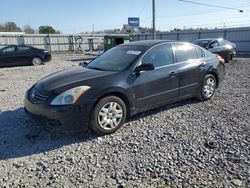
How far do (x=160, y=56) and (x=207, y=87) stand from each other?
1772 mm

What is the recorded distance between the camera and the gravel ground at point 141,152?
9.18ft

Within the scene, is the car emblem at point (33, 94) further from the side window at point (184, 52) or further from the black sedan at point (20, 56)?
the black sedan at point (20, 56)

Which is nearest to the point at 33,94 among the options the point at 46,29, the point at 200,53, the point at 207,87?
the point at 200,53

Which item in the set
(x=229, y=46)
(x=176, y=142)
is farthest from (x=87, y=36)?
(x=176, y=142)

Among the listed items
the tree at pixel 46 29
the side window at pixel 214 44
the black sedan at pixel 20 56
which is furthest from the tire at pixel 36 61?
the tree at pixel 46 29

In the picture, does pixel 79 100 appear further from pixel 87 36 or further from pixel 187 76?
pixel 87 36

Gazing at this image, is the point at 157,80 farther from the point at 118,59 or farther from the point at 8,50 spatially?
the point at 8,50

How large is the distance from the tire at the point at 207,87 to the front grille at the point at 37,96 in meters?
3.57

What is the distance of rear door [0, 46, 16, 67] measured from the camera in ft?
45.6

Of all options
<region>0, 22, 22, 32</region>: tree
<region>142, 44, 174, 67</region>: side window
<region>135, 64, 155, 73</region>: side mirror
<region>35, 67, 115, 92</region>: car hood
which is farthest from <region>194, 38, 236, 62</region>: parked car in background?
<region>0, 22, 22, 32</region>: tree

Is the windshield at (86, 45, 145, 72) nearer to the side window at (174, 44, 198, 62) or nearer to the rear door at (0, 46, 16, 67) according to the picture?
the side window at (174, 44, 198, 62)

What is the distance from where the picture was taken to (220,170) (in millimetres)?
2916

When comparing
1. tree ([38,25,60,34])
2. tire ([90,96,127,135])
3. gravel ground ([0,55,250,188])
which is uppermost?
tree ([38,25,60,34])

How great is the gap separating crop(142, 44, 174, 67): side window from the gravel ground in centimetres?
108
